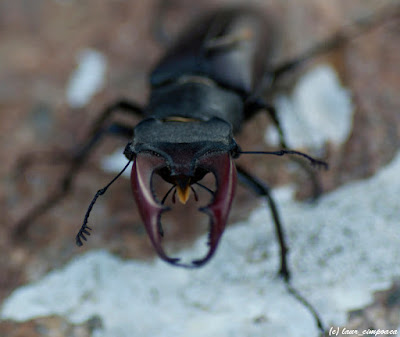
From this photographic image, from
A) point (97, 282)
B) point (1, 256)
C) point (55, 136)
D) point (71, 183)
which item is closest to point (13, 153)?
point (55, 136)

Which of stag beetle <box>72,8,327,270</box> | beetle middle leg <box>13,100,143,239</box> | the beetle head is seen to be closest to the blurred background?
beetle middle leg <box>13,100,143,239</box>

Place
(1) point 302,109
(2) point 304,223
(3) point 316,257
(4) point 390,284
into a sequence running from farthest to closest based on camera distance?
(1) point 302,109
(2) point 304,223
(3) point 316,257
(4) point 390,284

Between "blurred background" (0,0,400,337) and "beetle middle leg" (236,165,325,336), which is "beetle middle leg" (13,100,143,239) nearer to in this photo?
"blurred background" (0,0,400,337)

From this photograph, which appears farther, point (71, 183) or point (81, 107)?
point (81, 107)

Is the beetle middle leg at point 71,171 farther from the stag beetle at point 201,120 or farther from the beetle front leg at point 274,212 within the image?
the beetle front leg at point 274,212

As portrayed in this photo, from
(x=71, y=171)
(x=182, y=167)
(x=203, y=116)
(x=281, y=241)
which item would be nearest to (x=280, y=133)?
(x=203, y=116)

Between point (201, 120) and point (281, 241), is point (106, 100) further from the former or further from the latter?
point (281, 241)

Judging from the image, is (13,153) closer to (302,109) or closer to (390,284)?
(302,109)
